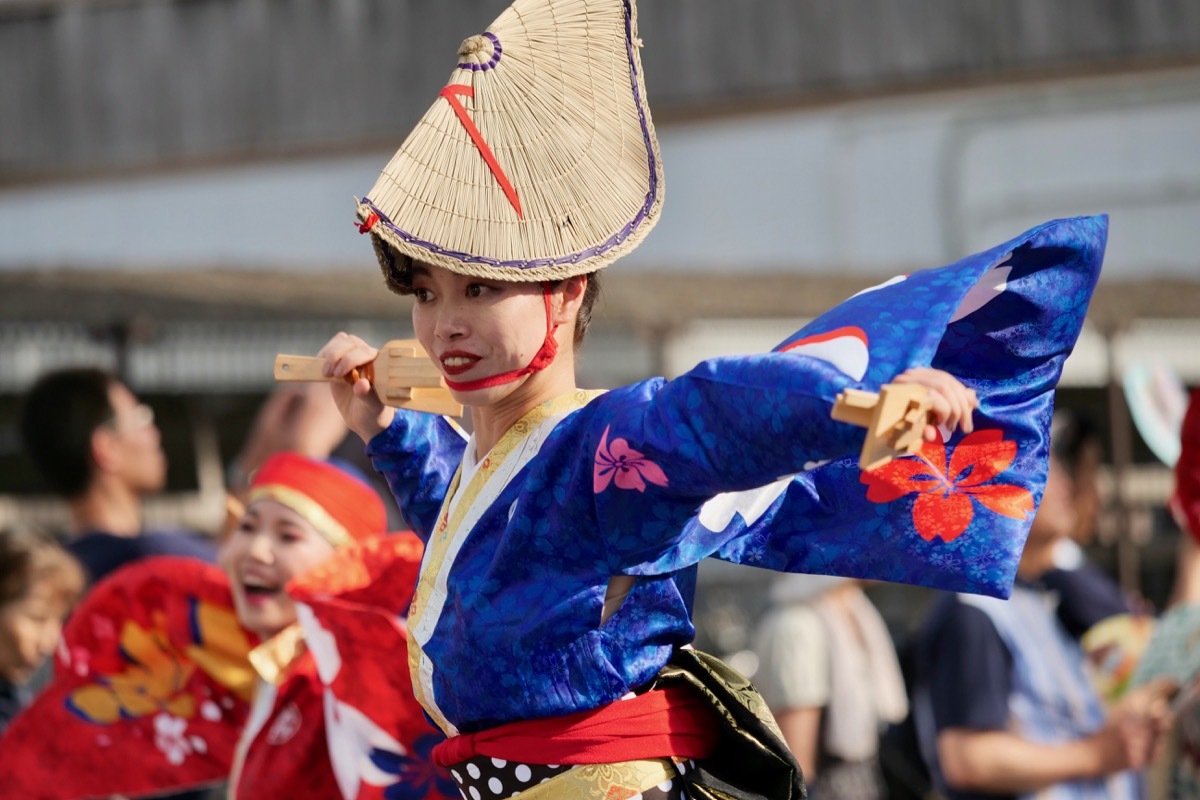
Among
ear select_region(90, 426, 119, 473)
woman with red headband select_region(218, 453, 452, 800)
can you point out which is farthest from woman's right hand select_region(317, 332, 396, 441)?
ear select_region(90, 426, 119, 473)

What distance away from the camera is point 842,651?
5387 millimetres

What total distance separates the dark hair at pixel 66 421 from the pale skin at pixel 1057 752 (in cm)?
239

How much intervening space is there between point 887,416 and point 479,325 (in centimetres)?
62

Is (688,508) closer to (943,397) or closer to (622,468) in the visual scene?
(622,468)

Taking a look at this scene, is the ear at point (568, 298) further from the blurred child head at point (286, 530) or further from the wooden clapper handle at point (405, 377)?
the blurred child head at point (286, 530)

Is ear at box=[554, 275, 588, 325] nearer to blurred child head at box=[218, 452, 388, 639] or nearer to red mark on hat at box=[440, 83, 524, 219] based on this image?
red mark on hat at box=[440, 83, 524, 219]

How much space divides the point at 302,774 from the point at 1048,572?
7.91ft

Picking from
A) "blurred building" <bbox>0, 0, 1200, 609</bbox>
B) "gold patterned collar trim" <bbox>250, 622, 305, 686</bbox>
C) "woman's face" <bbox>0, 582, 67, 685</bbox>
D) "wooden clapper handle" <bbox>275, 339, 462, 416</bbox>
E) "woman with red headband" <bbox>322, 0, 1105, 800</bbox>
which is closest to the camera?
"woman with red headband" <bbox>322, 0, 1105, 800</bbox>

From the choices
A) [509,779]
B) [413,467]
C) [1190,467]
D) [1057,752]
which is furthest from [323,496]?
[1057,752]

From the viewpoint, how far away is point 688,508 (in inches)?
72.4

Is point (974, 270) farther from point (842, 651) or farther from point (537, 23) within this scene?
point (842, 651)

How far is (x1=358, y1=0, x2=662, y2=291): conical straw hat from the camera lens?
1.94m

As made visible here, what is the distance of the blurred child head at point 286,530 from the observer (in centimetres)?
313

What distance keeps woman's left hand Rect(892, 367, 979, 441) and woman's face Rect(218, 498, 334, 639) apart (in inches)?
67.8
